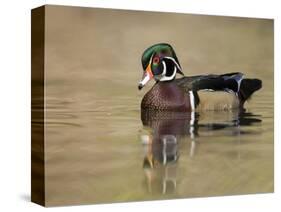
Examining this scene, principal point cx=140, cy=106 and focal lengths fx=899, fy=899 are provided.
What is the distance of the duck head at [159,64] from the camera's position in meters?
7.51

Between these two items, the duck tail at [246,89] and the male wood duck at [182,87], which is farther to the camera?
the duck tail at [246,89]

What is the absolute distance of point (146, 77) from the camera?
24.7ft

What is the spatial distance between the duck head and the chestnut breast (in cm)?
7

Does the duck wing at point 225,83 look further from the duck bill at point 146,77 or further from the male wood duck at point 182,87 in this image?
the duck bill at point 146,77

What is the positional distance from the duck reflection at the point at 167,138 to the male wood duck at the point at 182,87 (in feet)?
0.28

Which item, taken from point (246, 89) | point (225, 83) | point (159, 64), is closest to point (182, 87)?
point (159, 64)

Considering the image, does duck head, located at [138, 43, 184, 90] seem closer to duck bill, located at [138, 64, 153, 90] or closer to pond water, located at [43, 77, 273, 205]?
duck bill, located at [138, 64, 153, 90]

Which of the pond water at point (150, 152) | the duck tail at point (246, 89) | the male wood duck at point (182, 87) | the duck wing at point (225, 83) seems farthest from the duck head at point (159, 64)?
the duck tail at point (246, 89)

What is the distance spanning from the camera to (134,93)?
748cm

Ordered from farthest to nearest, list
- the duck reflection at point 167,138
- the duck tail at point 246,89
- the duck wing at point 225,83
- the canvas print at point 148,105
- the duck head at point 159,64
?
the duck tail at point 246,89, the duck wing at point 225,83, the duck head at point 159,64, the duck reflection at point 167,138, the canvas print at point 148,105

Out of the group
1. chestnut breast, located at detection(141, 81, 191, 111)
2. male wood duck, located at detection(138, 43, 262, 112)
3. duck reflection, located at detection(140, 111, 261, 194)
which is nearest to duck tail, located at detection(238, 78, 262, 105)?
male wood duck, located at detection(138, 43, 262, 112)

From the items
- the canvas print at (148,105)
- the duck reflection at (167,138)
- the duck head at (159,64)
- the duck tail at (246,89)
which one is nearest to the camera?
the canvas print at (148,105)

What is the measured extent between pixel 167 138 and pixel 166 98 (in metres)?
0.36

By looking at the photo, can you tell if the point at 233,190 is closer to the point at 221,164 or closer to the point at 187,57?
the point at 221,164
